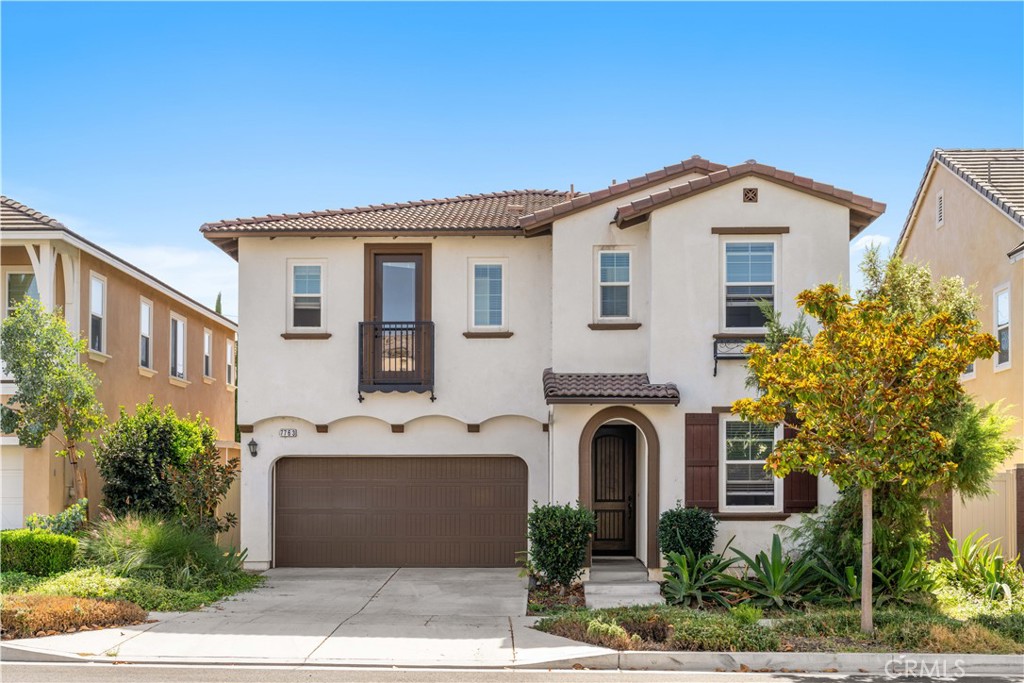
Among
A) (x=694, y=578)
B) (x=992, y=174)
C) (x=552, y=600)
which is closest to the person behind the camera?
(x=694, y=578)

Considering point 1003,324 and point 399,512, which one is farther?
point 1003,324

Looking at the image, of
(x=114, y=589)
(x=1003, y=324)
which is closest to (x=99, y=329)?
(x=114, y=589)

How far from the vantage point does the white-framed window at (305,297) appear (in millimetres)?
19438

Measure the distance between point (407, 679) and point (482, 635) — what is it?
224 cm

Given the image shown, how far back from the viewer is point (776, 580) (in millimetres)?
14625

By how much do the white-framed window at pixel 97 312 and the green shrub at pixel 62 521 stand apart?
3.68m

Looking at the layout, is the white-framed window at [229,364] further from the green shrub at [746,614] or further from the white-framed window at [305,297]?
the green shrub at [746,614]

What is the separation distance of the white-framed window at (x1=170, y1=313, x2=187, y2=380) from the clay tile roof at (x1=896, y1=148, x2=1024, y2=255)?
16.8m

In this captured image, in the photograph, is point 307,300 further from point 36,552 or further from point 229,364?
point 229,364

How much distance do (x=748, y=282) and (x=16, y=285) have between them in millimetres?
13346

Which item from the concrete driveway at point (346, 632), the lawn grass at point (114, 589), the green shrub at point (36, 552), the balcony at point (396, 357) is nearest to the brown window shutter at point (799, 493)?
the concrete driveway at point (346, 632)

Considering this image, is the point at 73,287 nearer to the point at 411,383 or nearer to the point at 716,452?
the point at 411,383

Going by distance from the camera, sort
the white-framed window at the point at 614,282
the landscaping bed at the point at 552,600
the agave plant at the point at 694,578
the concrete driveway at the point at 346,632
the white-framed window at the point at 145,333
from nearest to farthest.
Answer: the concrete driveway at the point at 346,632, the landscaping bed at the point at 552,600, the agave plant at the point at 694,578, the white-framed window at the point at 614,282, the white-framed window at the point at 145,333

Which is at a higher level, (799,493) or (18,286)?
(18,286)
